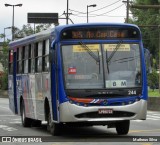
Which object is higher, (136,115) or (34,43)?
(34,43)

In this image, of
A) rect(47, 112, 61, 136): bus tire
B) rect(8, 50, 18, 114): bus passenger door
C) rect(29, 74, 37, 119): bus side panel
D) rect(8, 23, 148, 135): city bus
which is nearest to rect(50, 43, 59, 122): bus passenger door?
rect(8, 23, 148, 135): city bus

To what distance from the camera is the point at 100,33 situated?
17.1m

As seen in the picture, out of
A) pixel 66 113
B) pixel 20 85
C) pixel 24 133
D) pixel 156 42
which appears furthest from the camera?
pixel 156 42

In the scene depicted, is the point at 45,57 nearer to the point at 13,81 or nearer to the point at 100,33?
the point at 100,33

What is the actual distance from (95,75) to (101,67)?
0.93 feet

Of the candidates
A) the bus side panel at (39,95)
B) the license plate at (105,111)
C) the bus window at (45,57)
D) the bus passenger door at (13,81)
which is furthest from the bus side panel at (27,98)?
the license plate at (105,111)

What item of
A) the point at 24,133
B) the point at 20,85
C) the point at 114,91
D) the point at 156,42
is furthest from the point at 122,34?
the point at 156,42

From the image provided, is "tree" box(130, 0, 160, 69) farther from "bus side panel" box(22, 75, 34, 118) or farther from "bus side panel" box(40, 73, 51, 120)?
"bus side panel" box(40, 73, 51, 120)

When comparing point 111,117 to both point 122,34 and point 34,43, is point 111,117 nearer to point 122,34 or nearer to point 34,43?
point 122,34

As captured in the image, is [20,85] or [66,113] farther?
[20,85]

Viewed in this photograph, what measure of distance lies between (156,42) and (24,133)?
65.9 metres

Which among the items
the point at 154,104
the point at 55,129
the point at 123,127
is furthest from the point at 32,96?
the point at 154,104

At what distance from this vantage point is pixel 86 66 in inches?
656

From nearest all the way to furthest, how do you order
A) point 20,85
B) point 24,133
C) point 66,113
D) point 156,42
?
point 66,113
point 24,133
point 20,85
point 156,42
